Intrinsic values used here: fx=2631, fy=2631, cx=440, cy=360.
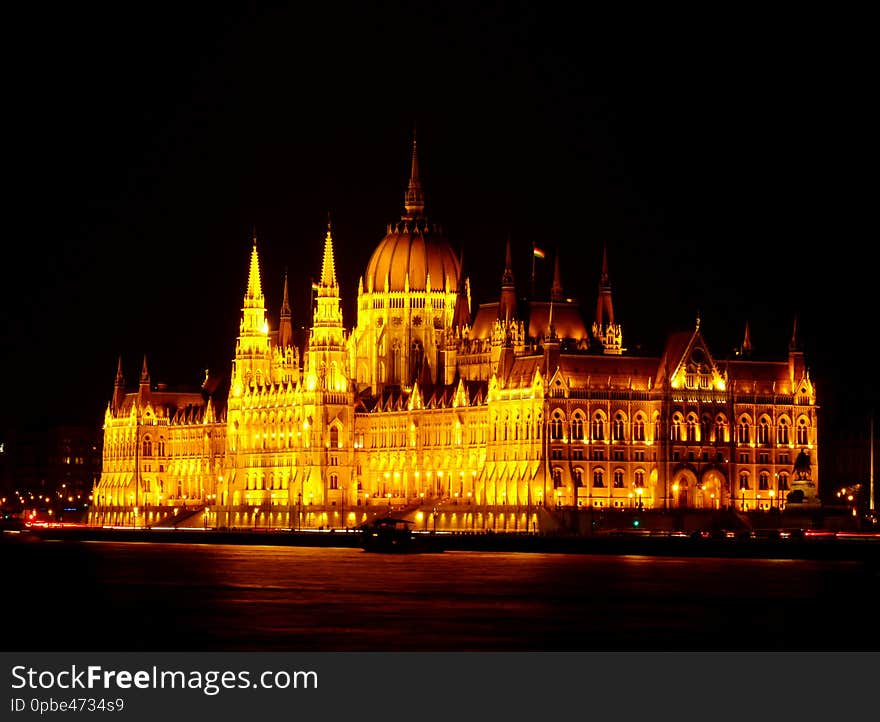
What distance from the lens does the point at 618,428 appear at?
184 m

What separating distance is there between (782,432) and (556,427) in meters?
18.3

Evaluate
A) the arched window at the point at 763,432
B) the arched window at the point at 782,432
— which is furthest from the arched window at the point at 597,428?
the arched window at the point at 782,432

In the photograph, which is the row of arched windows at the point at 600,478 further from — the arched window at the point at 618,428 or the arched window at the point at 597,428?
the arched window at the point at 618,428

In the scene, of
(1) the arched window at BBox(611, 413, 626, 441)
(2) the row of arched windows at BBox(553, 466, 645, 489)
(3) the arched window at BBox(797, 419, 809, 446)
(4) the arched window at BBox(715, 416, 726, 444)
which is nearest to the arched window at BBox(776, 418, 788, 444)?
(3) the arched window at BBox(797, 419, 809, 446)

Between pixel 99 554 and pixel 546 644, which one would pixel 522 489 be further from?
pixel 546 644

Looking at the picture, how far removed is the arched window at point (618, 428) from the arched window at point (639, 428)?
0.87m

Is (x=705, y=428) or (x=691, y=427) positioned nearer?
(x=691, y=427)

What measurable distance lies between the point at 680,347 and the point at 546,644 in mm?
98661

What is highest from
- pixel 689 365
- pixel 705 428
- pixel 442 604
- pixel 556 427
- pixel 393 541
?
pixel 689 365

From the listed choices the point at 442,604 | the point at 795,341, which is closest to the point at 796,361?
the point at 795,341

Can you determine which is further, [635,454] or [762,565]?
[635,454]

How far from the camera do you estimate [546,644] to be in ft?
290

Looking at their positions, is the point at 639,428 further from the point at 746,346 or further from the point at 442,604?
the point at 442,604

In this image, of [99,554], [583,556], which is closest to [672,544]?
[583,556]
